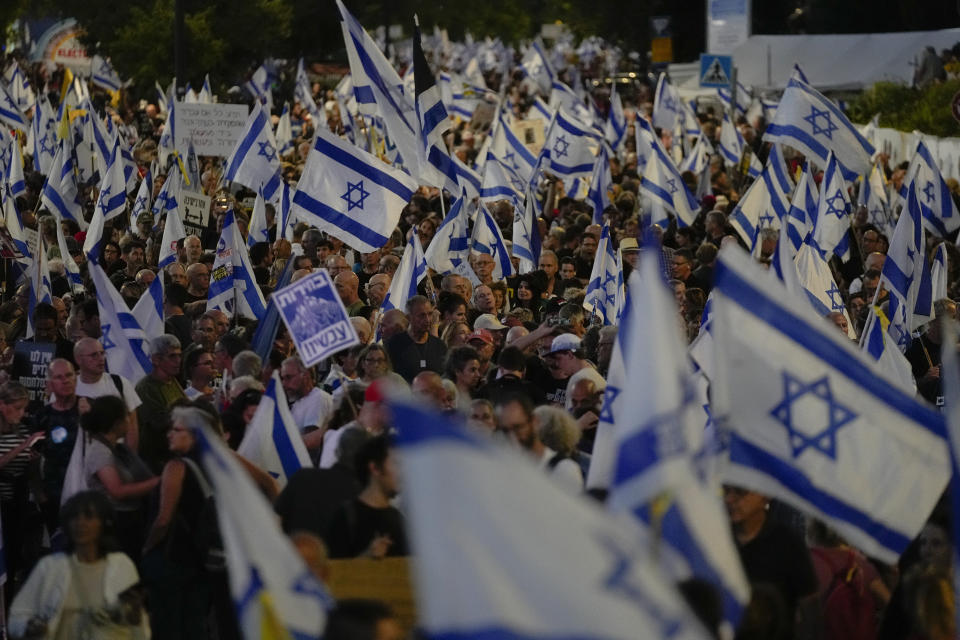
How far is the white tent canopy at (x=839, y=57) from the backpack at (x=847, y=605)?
36228 millimetres

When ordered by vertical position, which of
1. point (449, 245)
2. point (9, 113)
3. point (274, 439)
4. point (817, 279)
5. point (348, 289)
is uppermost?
point (274, 439)

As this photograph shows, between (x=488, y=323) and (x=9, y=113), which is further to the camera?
(x=9, y=113)

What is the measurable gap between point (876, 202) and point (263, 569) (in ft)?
51.8

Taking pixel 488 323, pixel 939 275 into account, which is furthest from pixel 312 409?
pixel 939 275

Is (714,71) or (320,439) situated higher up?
(320,439)

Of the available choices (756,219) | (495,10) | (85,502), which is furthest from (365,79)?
(495,10)

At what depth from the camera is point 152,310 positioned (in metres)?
12.5

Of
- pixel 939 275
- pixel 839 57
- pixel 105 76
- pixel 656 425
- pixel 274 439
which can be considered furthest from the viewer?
pixel 839 57

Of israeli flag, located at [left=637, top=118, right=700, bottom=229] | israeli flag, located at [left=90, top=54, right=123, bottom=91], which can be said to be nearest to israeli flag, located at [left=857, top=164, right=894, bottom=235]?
israeli flag, located at [left=637, top=118, right=700, bottom=229]

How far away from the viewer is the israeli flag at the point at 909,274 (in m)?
13.9

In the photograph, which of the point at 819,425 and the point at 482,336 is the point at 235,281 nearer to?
the point at 482,336

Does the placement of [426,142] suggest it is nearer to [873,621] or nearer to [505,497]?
[873,621]

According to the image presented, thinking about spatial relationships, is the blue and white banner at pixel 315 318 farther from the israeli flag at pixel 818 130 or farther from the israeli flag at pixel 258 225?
the israeli flag at pixel 818 130

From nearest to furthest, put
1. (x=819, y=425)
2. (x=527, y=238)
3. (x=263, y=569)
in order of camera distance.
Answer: (x=263, y=569) < (x=819, y=425) < (x=527, y=238)
